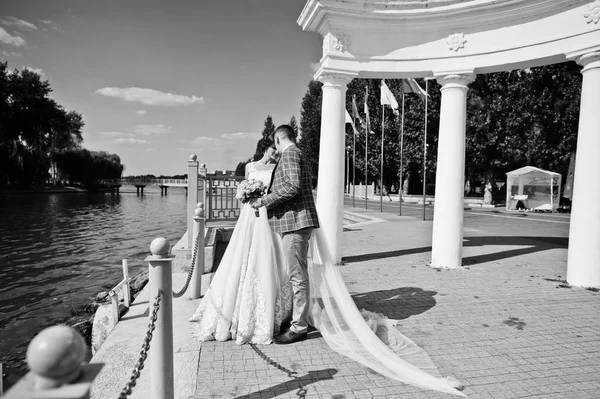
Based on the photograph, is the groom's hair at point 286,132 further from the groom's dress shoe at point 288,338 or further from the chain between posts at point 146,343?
the chain between posts at point 146,343

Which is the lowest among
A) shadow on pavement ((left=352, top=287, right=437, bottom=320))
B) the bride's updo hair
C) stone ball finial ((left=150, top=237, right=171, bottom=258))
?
shadow on pavement ((left=352, top=287, right=437, bottom=320))

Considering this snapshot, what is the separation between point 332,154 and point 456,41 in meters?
3.51

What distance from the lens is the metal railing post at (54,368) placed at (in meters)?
1.30

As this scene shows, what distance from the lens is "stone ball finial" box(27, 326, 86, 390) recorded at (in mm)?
1311

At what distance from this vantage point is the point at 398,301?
20.3ft

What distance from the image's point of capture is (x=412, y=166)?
45.2 metres

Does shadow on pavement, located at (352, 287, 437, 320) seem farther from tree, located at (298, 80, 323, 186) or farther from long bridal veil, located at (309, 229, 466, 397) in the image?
tree, located at (298, 80, 323, 186)

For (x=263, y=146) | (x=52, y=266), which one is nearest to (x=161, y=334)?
(x=263, y=146)

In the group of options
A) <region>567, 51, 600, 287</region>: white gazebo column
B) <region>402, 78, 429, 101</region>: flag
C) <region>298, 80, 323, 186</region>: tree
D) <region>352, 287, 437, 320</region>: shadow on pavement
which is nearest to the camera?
<region>352, 287, 437, 320</region>: shadow on pavement

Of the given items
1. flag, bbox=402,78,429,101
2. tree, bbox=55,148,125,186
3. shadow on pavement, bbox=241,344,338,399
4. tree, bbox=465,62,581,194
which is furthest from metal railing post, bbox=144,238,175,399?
tree, bbox=55,148,125,186

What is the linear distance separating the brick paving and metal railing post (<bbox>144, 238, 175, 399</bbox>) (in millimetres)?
504

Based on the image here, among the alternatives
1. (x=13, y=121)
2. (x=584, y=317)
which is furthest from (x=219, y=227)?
(x=13, y=121)

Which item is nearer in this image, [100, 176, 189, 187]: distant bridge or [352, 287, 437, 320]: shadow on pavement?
[352, 287, 437, 320]: shadow on pavement

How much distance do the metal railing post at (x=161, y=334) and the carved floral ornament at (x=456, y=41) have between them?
24.9 ft
